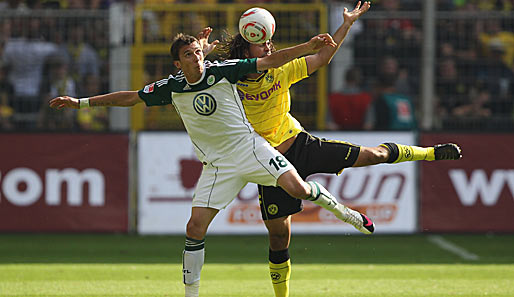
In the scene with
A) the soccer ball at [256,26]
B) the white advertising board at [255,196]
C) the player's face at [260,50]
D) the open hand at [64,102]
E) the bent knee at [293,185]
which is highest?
the soccer ball at [256,26]

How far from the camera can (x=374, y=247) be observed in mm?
11492

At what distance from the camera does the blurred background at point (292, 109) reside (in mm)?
12125

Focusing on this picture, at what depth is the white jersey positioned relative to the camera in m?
6.39

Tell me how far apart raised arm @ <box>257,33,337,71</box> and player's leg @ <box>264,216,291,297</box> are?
141 cm

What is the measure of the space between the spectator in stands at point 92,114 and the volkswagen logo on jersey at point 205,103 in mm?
6642

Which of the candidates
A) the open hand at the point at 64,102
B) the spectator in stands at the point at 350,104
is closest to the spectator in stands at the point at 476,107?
the spectator in stands at the point at 350,104

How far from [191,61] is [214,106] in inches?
15.9

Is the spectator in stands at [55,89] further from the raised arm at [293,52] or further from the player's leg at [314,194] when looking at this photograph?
the player's leg at [314,194]

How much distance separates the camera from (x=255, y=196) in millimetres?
11938

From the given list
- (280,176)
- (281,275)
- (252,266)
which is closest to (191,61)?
(280,176)

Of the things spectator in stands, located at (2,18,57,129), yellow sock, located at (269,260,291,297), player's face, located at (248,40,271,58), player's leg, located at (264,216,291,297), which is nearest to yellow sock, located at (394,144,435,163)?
player's leg, located at (264,216,291,297)

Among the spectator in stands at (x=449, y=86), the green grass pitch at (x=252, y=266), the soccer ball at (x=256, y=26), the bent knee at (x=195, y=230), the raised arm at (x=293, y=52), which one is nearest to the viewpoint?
the raised arm at (x=293, y=52)

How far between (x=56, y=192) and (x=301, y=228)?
3.76m

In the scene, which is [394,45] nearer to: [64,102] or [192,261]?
[64,102]
